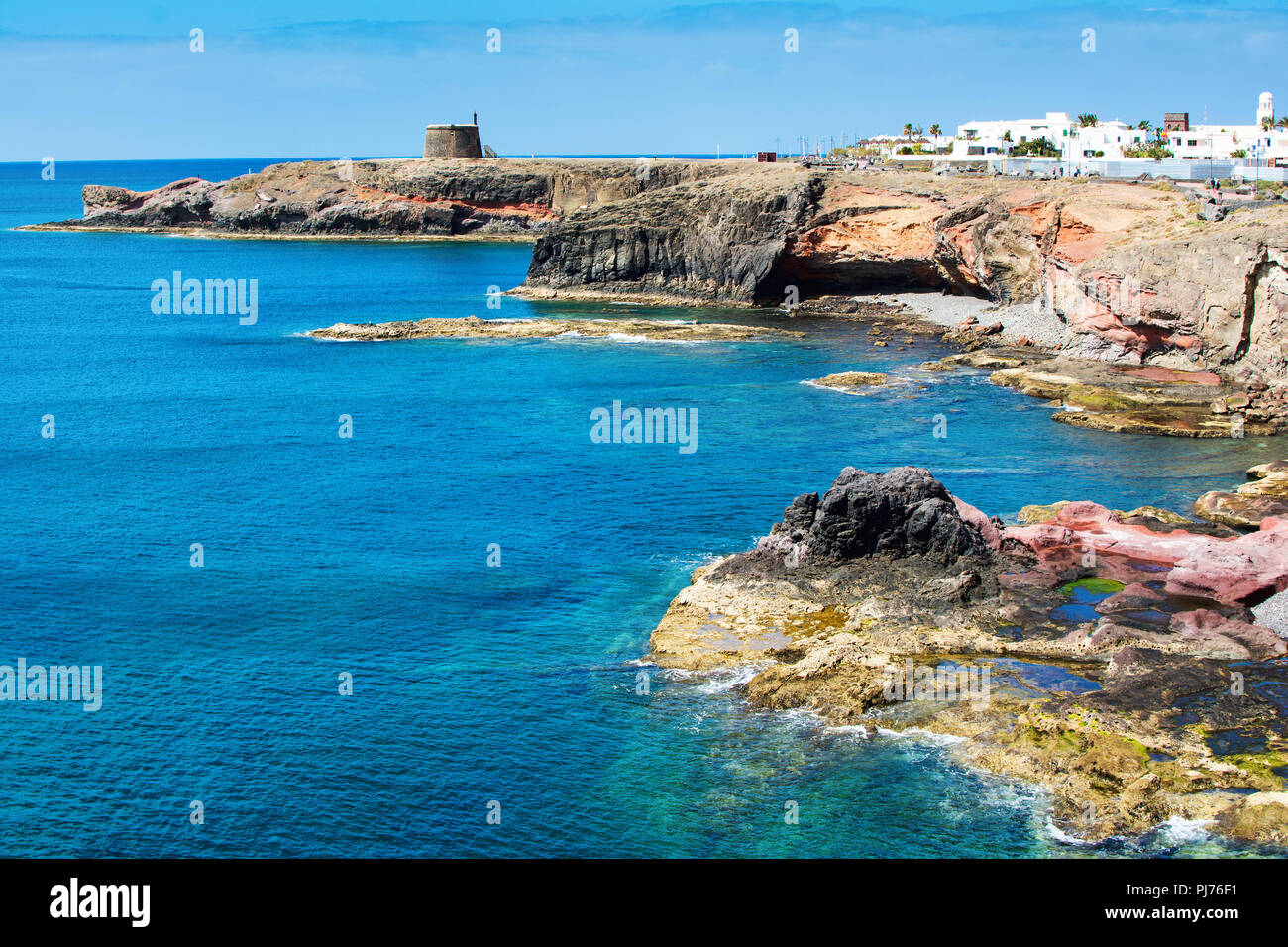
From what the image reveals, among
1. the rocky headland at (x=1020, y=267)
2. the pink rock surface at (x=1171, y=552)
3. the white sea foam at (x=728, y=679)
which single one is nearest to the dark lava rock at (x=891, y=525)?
the pink rock surface at (x=1171, y=552)

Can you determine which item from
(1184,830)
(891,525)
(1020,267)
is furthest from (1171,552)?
(1020,267)

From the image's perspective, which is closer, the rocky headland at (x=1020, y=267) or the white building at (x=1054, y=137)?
the rocky headland at (x=1020, y=267)

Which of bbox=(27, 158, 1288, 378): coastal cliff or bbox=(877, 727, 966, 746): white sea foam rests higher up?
bbox=(27, 158, 1288, 378): coastal cliff

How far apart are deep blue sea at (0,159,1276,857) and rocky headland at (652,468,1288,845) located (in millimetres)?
1657

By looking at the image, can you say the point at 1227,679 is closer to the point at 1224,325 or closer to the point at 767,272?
the point at 1224,325

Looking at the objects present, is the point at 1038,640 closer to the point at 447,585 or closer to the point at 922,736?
the point at 922,736

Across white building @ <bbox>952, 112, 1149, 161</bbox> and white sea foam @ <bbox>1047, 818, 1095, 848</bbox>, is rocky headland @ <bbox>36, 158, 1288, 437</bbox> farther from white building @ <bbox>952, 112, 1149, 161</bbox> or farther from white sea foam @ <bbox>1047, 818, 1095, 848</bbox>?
white sea foam @ <bbox>1047, 818, 1095, 848</bbox>

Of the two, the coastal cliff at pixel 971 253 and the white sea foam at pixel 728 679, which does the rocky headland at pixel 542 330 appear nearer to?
the coastal cliff at pixel 971 253

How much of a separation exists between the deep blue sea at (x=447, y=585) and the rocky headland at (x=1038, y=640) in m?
1.66

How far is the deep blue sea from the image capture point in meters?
29.6

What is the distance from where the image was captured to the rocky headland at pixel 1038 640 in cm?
3022

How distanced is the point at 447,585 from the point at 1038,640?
21712mm

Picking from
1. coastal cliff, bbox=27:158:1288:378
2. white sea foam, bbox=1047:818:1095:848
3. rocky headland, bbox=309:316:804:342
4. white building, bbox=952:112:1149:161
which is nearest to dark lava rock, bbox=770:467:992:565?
white sea foam, bbox=1047:818:1095:848
